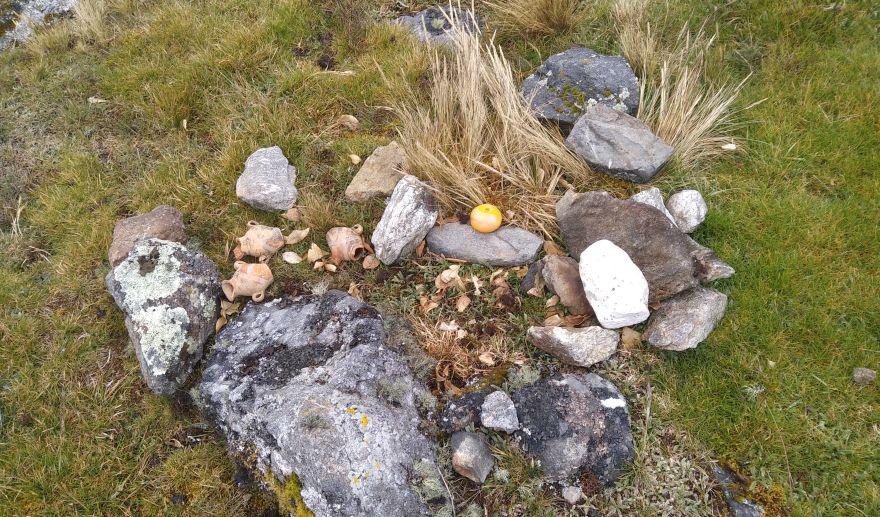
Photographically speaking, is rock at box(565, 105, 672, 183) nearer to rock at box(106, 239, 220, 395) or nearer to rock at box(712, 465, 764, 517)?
rock at box(712, 465, 764, 517)

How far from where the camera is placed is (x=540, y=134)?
4.00 meters

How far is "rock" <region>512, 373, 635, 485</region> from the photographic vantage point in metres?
2.79

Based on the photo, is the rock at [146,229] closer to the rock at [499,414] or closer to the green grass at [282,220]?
the green grass at [282,220]

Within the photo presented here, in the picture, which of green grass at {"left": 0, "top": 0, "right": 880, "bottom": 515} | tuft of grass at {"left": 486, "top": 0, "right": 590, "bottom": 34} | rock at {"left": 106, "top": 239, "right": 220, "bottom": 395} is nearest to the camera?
green grass at {"left": 0, "top": 0, "right": 880, "bottom": 515}

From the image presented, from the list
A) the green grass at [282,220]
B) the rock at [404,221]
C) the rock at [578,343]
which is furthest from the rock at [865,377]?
the rock at [404,221]

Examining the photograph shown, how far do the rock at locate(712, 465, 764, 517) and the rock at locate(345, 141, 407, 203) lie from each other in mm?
2714

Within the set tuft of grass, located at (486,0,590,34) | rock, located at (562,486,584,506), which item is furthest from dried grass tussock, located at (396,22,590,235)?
rock, located at (562,486,584,506)

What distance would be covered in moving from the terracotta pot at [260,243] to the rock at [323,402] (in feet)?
1.45

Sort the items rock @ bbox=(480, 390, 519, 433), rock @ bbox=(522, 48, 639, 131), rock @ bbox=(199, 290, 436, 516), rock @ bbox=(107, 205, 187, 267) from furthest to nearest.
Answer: rock @ bbox=(522, 48, 639, 131)
rock @ bbox=(107, 205, 187, 267)
rock @ bbox=(480, 390, 519, 433)
rock @ bbox=(199, 290, 436, 516)

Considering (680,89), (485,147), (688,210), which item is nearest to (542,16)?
(680,89)

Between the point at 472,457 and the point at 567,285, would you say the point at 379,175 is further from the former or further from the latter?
the point at 472,457

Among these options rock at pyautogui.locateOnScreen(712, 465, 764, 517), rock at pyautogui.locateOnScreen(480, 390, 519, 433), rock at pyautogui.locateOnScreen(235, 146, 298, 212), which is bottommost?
rock at pyautogui.locateOnScreen(712, 465, 764, 517)

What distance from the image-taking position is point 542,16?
4.87m

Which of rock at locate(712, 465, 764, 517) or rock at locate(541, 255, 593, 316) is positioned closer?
rock at locate(712, 465, 764, 517)
